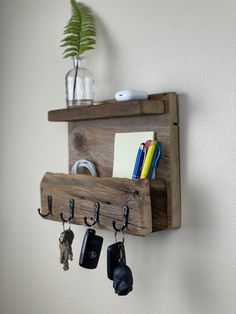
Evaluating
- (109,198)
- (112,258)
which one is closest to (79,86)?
(109,198)

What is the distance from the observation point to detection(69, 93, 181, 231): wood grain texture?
898 millimetres

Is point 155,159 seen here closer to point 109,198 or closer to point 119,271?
point 109,198

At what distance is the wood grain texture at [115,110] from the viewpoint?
2.86ft

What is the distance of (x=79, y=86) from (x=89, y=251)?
41cm

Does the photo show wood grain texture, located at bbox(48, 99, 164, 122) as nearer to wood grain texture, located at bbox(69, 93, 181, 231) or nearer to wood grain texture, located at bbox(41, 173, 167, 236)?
wood grain texture, located at bbox(69, 93, 181, 231)

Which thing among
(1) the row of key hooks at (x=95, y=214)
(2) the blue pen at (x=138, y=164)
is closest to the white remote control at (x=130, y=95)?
(2) the blue pen at (x=138, y=164)

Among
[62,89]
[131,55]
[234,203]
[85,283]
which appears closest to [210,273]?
[234,203]

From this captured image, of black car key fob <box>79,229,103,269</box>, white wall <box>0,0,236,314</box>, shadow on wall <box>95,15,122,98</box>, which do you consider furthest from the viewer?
shadow on wall <box>95,15,122,98</box>

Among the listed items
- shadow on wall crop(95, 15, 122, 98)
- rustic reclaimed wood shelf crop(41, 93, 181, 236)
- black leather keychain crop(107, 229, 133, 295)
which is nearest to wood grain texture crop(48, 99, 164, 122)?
rustic reclaimed wood shelf crop(41, 93, 181, 236)

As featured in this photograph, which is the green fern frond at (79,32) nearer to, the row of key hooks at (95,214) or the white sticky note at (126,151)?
the white sticky note at (126,151)

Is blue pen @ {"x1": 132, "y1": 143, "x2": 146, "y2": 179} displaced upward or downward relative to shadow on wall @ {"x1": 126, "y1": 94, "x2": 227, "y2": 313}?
upward

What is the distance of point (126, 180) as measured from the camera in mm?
892

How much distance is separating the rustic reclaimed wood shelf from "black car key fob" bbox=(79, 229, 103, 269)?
A: 0.03 metres

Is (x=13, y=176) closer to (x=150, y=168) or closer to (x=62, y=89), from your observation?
(x=62, y=89)
